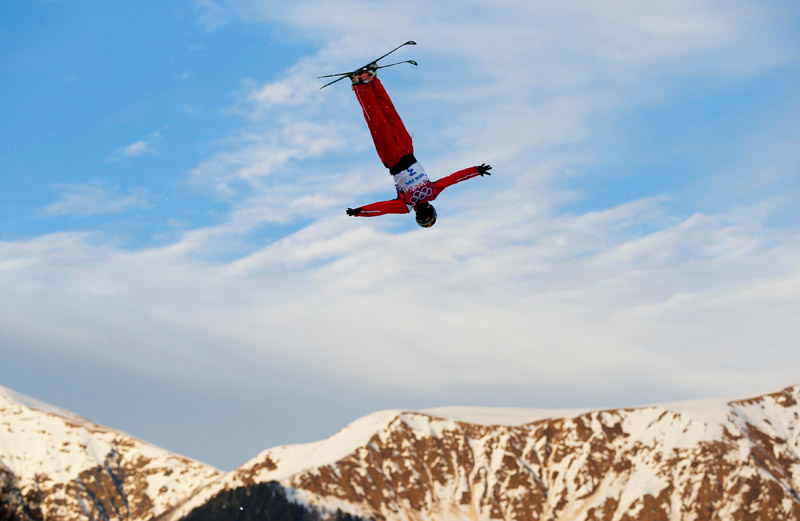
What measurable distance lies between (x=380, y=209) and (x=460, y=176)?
2.90 meters

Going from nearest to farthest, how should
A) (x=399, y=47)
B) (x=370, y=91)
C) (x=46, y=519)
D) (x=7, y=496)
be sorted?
(x=399, y=47)
(x=370, y=91)
(x=7, y=496)
(x=46, y=519)

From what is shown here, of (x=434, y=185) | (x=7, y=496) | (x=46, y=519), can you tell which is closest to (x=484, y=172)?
(x=434, y=185)

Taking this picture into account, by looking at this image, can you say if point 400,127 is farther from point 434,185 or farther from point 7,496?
point 7,496

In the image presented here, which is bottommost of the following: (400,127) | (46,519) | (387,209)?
(46,519)

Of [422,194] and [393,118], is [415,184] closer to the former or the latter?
[422,194]

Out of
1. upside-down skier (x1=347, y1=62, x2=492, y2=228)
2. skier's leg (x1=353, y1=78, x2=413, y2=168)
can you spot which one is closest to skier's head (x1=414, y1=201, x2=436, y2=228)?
upside-down skier (x1=347, y1=62, x2=492, y2=228)

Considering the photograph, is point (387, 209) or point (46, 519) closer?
point (387, 209)

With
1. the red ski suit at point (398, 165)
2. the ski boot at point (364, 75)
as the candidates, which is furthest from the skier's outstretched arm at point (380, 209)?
the ski boot at point (364, 75)

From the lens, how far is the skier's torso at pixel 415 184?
31.2 m

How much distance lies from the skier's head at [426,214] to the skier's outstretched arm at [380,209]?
1.86 ft

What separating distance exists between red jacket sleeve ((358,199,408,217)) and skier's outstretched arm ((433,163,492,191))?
4.42 ft

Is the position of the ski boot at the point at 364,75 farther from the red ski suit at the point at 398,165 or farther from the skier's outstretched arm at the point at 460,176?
the skier's outstretched arm at the point at 460,176

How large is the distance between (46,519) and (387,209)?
166 ft

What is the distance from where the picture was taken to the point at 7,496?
61.4 meters
